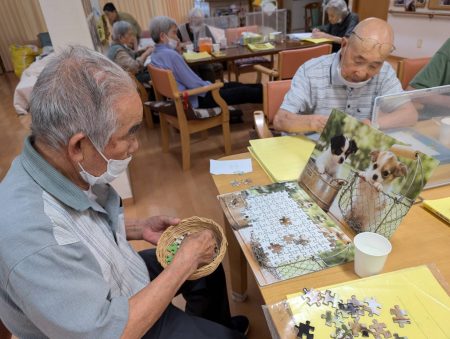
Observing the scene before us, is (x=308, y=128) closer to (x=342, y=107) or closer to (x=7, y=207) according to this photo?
(x=342, y=107)

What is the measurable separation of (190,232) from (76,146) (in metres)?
0.53

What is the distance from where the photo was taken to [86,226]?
0.79m

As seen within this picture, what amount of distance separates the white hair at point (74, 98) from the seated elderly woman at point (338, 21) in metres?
3.37

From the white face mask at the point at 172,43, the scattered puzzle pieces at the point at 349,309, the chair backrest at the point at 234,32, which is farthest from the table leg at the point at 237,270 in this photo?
the chair backrest at the point at 234,32

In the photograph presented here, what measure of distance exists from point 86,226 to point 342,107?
131 cm

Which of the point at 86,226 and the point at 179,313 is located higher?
the point at 86,226

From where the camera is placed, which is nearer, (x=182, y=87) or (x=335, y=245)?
(x=335, y=245)

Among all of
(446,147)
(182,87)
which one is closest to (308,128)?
(446,147)

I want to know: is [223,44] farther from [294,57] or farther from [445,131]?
[445,131]

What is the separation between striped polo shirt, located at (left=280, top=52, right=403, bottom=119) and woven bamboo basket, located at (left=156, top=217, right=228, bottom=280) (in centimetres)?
79

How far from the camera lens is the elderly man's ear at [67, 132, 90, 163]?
0.70 m

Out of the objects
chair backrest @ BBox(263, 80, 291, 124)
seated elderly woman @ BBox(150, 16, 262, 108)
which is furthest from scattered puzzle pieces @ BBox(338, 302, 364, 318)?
seated elderly woman @ BBox(150, 16, 262, 108)

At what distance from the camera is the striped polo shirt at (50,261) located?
605 millimetres

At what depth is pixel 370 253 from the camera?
0.71m
